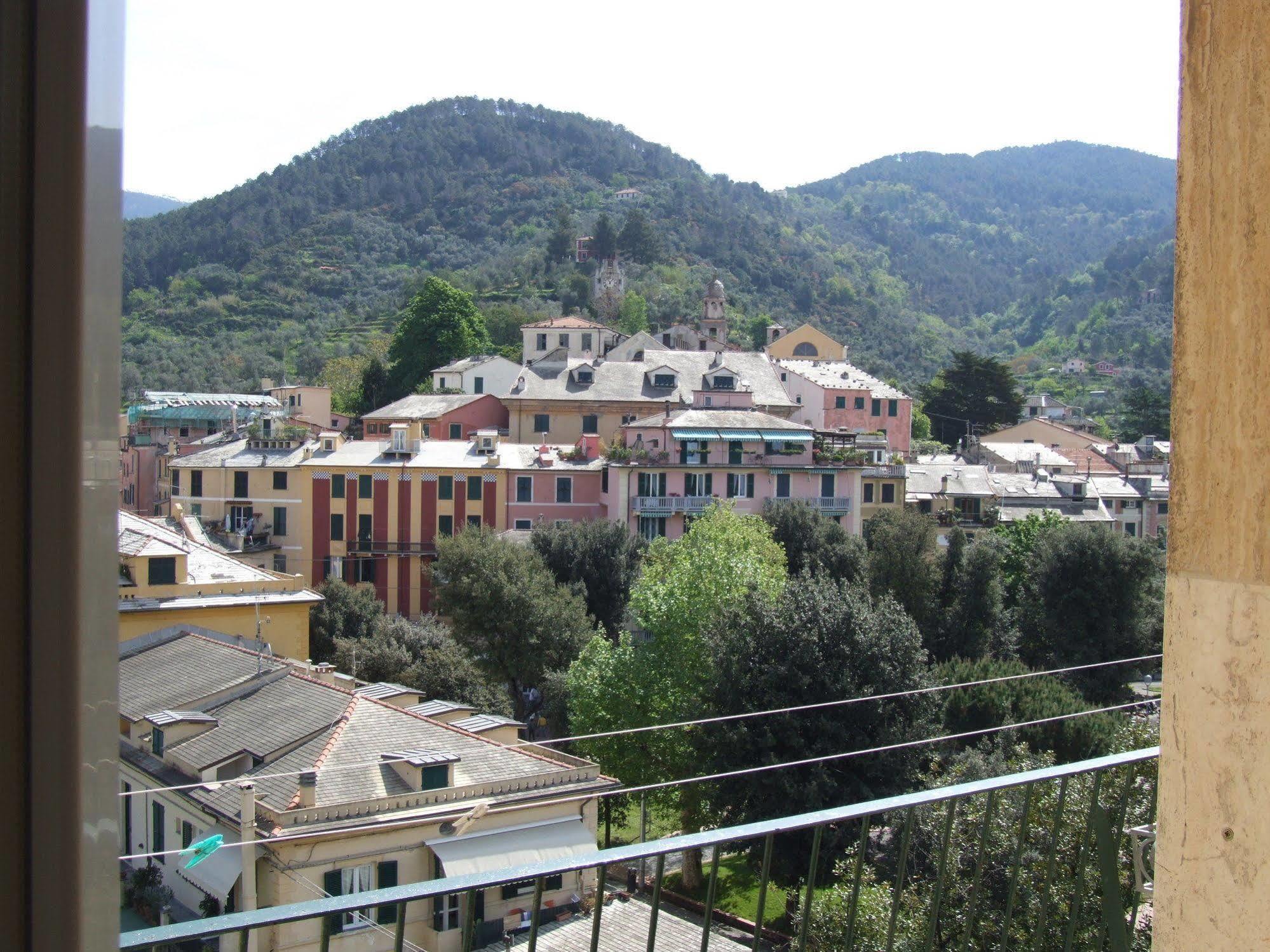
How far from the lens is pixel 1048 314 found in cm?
11512

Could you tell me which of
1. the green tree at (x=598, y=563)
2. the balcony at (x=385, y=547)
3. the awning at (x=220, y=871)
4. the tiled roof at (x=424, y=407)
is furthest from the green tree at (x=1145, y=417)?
the awning at (x=220, y=871)

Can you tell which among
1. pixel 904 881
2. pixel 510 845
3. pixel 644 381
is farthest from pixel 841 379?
pixel 904 881

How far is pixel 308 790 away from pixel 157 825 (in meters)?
2.32

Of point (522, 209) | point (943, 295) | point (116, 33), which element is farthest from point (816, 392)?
point (943, 295)

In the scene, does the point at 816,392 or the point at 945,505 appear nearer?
the point at 945,505

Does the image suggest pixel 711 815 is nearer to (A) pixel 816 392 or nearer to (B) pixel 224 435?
(B) pixel 224 435

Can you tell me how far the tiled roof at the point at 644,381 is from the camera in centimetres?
3753

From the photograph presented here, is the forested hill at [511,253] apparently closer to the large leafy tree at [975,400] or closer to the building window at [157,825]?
the large leafy tree at [975,400]

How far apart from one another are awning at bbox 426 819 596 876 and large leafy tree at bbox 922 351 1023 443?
42550 millimetres

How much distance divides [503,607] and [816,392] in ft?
Answer: 68.7

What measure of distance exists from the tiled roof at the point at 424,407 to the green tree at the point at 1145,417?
30.9 meters

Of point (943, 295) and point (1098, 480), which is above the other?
point (943, 295)

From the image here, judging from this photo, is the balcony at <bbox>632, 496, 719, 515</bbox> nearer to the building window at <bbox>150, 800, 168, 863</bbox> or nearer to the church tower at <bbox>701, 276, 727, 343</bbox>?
the building window at <bbox>150, 800, 168, 863</bbox>

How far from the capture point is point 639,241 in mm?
80000
